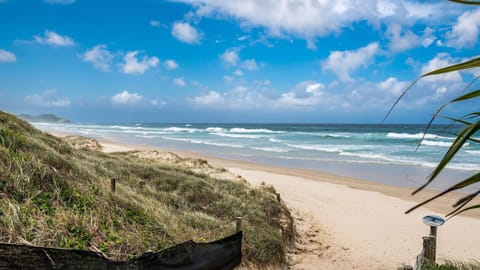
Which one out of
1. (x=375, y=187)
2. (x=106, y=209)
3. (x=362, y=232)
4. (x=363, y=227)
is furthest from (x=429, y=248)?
(x=375, y=187)

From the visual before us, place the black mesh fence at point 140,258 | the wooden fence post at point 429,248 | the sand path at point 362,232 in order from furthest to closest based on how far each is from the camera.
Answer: the sand path at point 362,232, the wooden fence post at point 429,248, the black mesh fence at point 140,258

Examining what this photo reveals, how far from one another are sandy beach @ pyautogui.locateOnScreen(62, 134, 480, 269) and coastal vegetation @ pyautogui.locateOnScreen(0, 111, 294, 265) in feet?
3.83

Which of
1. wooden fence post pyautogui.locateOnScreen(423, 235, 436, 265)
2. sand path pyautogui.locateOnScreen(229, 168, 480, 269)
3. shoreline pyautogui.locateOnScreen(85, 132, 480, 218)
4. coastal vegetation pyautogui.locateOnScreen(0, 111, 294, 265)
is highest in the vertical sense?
coastal vegetation pyautogui.locateOnScreen(0, 111, 294, 265)

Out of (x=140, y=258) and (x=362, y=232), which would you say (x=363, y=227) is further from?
(x=140, y=258)

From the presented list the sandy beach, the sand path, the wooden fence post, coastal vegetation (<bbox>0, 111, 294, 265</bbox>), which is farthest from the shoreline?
the wooden fence post

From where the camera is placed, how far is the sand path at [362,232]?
8.53 m

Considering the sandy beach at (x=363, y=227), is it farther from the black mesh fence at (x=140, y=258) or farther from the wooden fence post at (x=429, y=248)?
the black mesh fence at (x=140, y=258)

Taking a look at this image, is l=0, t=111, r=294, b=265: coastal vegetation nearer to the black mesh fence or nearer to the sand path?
the black mesh fence

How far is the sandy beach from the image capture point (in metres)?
8.59

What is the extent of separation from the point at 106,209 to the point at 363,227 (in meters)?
7.85

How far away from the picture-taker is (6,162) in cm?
545

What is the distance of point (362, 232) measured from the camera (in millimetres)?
10344

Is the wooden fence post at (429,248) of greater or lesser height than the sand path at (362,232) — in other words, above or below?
above

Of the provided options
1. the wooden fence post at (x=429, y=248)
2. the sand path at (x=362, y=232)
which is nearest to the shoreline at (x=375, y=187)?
the sand path at (x=362, y=232)
